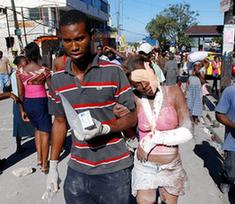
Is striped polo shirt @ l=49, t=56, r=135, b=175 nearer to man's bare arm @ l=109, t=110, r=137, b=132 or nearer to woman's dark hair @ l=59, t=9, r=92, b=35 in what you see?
man's bare arm @ l=109, t=110, r=137, b=132

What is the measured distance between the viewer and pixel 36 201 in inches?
168

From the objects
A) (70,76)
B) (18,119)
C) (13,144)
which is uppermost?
(70,76)

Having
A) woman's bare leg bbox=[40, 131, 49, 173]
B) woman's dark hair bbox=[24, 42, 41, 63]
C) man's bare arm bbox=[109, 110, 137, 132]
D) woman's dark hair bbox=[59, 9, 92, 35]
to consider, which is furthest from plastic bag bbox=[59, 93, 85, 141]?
woman's bare leg bbox=[40, 131, 49, 173]

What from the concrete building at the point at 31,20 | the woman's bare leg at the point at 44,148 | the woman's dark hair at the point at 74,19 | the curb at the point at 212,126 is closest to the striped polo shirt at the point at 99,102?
the woman's dark hair at the point at 74,19

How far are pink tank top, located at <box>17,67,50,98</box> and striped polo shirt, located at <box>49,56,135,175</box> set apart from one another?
8.95 feet

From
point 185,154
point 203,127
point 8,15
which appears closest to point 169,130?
point 185,154

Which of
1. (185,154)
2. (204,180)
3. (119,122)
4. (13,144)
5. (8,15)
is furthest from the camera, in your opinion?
(8,15)

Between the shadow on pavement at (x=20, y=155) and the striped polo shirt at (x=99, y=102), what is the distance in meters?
3.71

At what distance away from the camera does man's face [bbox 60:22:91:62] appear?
6.93 feet

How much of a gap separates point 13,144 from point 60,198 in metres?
2.93

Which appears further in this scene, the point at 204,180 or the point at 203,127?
the point at 203,127

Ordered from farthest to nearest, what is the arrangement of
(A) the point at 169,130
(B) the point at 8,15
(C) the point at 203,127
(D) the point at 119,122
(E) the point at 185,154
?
1. (B) the point at 8,15
2. (C) the point at 203,127
3. (E) the point at 185,154
4. (A) the point at 169,130
5. (D) the point at 119,122

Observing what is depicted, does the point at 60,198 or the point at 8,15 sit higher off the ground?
the point at 8,15

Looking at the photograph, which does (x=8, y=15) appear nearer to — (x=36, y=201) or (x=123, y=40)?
(x=123, y=40)
